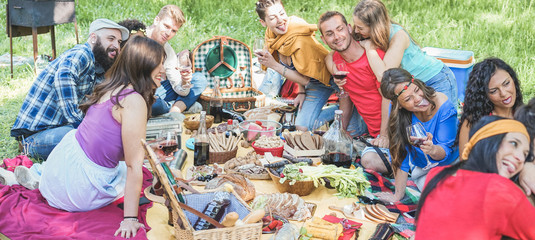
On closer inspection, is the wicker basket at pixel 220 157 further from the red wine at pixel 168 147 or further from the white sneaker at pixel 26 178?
the white sneaker at pixel 26 178

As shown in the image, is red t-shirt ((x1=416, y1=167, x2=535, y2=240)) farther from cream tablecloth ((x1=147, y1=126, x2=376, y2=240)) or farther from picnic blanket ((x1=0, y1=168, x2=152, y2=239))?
picnic blanket ((x1=0, y1=168, x2=152, y2=239))

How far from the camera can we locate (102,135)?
3.45 m

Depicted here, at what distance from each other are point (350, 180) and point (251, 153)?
103 centimetres

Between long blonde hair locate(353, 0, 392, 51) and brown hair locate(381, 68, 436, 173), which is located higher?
long blonde hair locate(353, 0, 392, 51)

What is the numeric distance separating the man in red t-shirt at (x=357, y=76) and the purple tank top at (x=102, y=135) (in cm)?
229

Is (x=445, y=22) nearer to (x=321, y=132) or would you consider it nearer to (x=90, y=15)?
(x=321, y=132)

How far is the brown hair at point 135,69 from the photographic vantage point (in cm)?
340

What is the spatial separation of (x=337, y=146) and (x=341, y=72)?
830 mm

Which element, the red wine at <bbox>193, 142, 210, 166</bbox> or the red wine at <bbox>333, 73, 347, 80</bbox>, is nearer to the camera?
the red wine at <bbox>193, 142, 210, 166</bbox>

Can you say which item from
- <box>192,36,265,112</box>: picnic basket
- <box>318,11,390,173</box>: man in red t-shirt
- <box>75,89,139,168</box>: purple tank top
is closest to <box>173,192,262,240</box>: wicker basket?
<box>75,89,139,168</box>: purple tank top

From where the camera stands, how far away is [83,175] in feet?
11.5

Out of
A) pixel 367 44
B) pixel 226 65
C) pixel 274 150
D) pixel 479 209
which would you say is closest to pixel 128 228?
pixel 274 150

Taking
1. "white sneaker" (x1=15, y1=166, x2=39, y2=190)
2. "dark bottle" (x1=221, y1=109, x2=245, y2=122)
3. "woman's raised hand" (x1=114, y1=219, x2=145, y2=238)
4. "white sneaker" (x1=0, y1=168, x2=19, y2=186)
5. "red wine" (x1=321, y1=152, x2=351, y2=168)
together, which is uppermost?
"red wine" (x1=321, y1=152, x2=351, y2=168)

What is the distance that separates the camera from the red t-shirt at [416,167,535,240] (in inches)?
88.0
